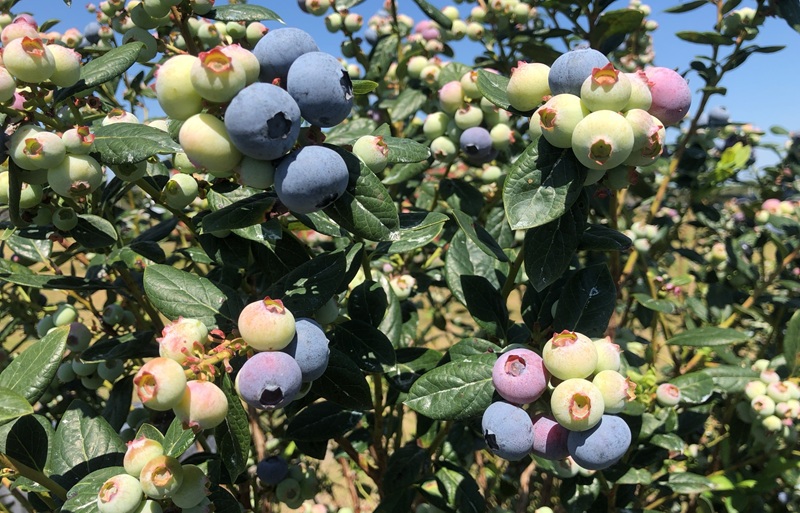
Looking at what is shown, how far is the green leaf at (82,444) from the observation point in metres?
1.28

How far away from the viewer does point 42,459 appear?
4.15 ft

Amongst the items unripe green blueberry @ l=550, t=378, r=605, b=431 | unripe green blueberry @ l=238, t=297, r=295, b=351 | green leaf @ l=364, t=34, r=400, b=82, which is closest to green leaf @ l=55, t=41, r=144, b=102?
unripe green blueberry @ l=238, t=297, r=295, b=351

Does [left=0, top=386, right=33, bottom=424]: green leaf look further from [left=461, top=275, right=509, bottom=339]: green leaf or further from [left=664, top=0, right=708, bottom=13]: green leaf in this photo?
[left=664, top=0, right=708, bottom=13]: green leaf

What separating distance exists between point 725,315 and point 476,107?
5.24 ft

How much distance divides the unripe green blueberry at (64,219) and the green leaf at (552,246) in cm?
104

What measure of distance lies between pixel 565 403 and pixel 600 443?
0.34ft

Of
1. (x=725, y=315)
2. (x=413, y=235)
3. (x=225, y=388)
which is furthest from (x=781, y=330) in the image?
(x=225, y=388)

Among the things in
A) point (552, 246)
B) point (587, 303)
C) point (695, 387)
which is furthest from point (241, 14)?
point (695, 387)

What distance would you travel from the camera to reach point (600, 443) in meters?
0.93

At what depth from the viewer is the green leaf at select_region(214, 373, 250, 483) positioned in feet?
2.93

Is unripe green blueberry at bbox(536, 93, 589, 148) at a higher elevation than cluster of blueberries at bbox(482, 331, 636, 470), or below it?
higher

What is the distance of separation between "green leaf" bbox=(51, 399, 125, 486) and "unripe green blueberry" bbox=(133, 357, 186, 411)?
64cm

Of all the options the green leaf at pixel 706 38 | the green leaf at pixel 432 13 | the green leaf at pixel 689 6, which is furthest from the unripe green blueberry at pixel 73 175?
the green leaf at pixel 689 6

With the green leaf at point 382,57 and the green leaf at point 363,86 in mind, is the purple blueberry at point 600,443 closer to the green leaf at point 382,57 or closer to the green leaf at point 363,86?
the green leaf at point 363,86
